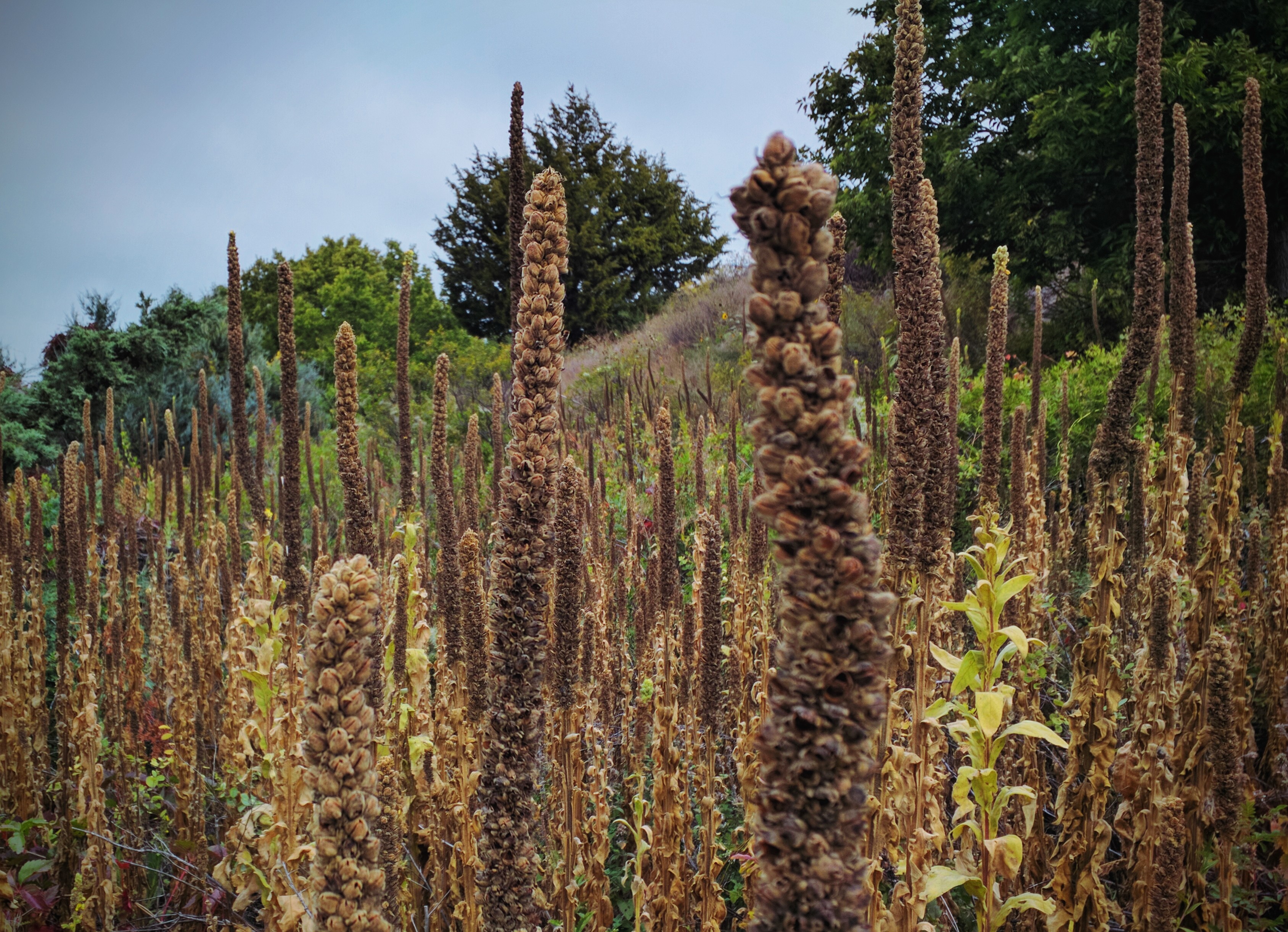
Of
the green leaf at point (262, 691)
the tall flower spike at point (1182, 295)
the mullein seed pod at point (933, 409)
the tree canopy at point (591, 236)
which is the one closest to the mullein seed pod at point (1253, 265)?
the tall flower spike at point (1182, 295)

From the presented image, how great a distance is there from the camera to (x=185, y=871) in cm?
285

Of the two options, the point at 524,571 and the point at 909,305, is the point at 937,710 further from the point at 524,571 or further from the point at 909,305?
the point at 524,571

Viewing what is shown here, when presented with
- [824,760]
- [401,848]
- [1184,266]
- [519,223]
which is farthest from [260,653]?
[1184,266]

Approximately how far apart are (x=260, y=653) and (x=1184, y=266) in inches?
145

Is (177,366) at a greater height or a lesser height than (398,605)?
greater

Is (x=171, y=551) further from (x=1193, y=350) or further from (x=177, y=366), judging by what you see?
(x=1193, y=350)

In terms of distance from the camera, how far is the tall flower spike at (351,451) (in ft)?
5.72

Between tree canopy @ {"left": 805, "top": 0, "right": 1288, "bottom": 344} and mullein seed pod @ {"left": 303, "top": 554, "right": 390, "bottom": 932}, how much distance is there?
13.2 metres

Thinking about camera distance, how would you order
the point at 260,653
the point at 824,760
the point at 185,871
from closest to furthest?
the point at 824,760 → the point at 260,653 → the point at 185,871

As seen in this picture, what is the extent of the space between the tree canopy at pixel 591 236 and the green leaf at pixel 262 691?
82.3 feet

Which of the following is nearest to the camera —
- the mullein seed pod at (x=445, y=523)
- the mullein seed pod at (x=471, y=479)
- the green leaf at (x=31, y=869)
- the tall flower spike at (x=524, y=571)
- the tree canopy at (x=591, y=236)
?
the tall flower spike at (x=524, y=571)

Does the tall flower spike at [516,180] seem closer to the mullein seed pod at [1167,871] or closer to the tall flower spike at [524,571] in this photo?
the tall flower spike at [524,571]

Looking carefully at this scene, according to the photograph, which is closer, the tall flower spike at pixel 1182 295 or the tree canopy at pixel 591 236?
the tall flower spike at pixel 1182 295

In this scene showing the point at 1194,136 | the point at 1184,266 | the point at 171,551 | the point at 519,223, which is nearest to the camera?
the point at 519,223
